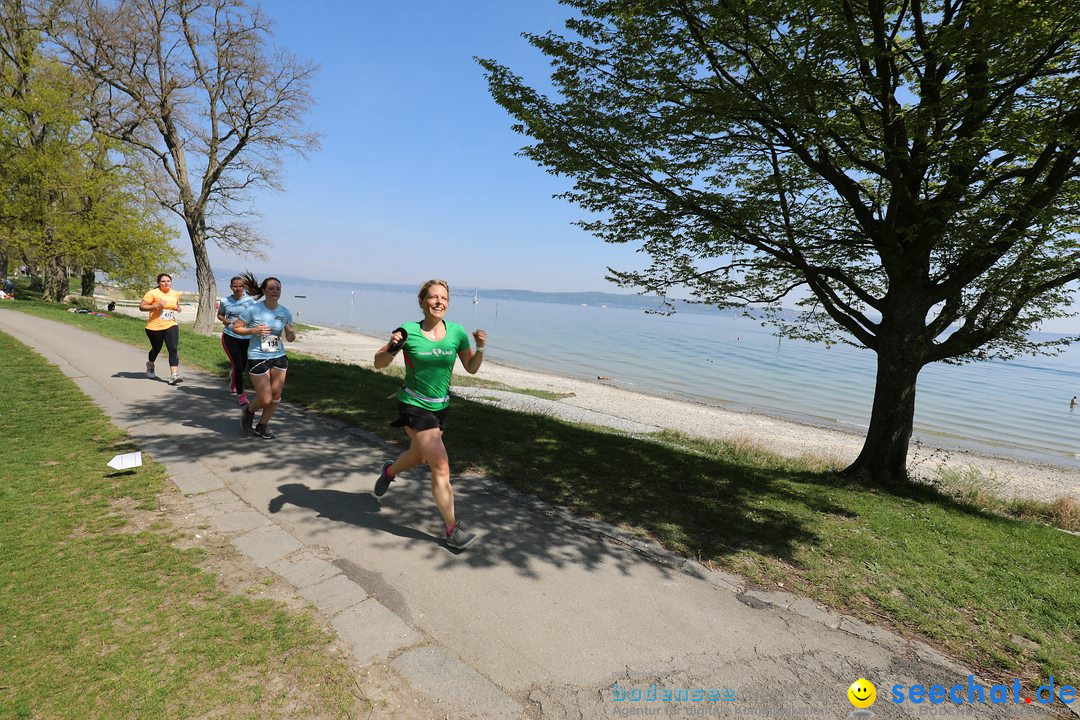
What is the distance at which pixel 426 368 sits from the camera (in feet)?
13.2

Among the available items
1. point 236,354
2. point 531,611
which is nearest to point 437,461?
point 531,611

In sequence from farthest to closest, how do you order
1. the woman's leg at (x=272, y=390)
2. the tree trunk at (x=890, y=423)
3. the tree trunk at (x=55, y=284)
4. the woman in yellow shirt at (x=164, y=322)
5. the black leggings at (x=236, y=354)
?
the tree trunk at (x=55, y=284)
the woman in yellow shirt at (x=164, y=322)
the black leggings at (x=236, y=354)
the tree trunk at (x=890, y=423)
the woman's leg at (x=272, y=390)

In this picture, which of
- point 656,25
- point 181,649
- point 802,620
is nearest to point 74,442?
point 181,649

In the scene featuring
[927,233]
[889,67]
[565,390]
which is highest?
[889,67]

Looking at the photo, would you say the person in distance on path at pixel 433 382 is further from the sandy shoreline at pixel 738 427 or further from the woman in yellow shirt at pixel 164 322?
the sandy shoreline at pixel 738 427

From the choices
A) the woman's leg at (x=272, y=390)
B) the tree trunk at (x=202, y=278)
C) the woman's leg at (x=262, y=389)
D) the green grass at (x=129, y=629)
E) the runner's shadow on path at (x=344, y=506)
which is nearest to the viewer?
the green grass at (x=129, y=629)

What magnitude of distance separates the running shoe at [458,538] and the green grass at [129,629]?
125 centimetres

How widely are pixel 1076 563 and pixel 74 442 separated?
10.8m

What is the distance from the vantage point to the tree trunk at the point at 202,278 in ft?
65.5

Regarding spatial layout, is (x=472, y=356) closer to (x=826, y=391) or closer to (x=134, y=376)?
(x=134, y=376)

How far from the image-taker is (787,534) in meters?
5.04

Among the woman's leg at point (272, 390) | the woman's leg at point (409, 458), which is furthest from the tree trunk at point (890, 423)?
the woman's leg at point (272, 390)

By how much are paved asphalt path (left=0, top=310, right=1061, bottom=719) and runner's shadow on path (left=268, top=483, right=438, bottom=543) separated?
0.02m

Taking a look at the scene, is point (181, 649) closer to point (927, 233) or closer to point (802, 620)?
point (802, 620)
